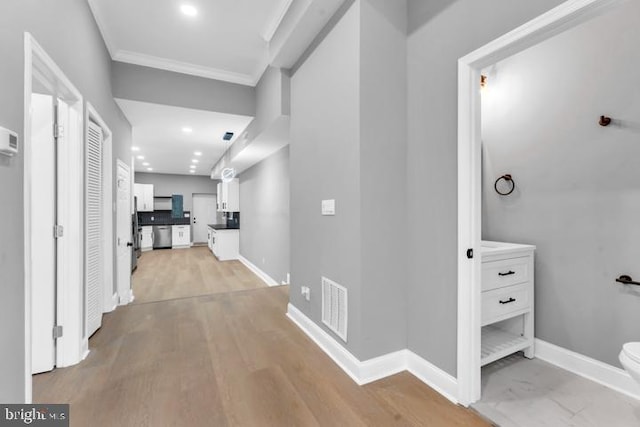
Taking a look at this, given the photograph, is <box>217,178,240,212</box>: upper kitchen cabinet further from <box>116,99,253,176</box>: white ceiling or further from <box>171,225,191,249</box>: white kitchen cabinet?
<box>171,225,191,249</box>: white kitchen cabinet

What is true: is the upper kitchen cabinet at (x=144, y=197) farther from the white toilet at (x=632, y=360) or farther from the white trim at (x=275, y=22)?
the white toilet at (x=632, y=360)

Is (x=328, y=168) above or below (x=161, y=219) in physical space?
above

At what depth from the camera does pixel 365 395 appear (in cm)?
186

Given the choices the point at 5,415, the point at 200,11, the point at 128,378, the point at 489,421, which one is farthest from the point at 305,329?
the point at 200,11

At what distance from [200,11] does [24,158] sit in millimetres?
2211

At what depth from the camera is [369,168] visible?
205cm

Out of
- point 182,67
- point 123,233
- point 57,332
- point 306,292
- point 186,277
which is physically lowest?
point 186,277

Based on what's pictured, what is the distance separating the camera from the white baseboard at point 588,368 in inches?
72.7

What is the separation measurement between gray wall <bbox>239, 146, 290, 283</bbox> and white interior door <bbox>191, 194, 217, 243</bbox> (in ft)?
15.7

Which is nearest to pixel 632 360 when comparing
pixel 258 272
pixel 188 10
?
pixel 188 10

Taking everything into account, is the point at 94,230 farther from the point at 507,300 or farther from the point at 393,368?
the point at 507,300

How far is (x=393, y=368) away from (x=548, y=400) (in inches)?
37.7

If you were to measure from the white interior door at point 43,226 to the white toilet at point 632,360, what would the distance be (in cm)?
366

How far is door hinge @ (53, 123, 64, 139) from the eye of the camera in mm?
2166
